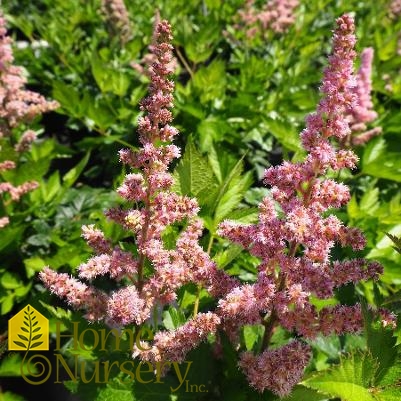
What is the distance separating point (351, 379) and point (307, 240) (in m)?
0.38

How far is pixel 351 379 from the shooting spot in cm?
→ 125

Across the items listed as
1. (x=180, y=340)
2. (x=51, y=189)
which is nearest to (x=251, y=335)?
(x=180, y=340)

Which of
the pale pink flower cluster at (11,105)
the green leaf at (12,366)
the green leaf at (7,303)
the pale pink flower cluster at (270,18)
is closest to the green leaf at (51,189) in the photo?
the pale pink flower cluster at (11,105)

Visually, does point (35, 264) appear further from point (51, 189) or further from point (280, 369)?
point (280, 369)

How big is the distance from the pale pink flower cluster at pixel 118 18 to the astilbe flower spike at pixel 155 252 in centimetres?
304

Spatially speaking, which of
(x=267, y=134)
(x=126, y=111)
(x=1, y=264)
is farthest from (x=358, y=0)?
(x=1, y=264)

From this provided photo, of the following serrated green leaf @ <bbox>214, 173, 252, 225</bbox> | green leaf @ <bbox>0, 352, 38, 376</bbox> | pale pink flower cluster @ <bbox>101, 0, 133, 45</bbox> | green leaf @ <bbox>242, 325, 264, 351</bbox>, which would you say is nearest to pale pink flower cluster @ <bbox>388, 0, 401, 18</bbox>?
pale pink flower cluster @ <bbox>101, 0, 133, 45</bbox>

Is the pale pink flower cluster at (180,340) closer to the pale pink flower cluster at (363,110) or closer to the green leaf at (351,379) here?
the green leaf at (351,379)

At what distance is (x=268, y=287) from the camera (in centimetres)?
132

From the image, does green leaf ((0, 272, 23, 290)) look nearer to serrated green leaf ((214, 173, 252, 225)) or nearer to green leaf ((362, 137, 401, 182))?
serrated green leaf ((214, 173, 252, 225))

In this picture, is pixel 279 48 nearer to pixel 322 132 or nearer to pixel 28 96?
pixel 28 96

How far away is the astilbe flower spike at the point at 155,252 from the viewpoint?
1329mm

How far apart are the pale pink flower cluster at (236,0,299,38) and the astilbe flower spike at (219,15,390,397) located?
331 centimetres

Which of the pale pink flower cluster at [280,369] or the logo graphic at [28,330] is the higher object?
the pale pink flower cluster at [280,369]
